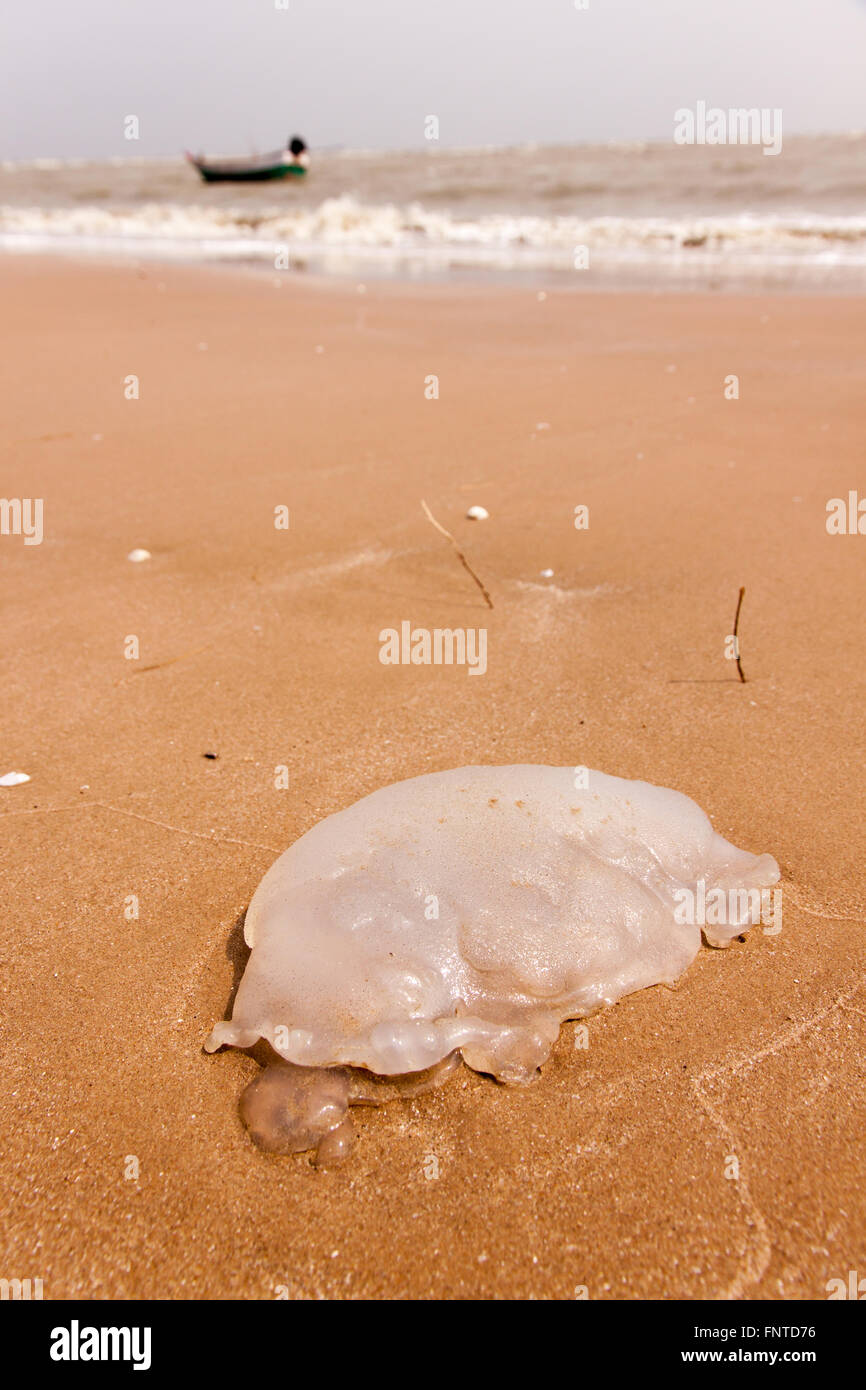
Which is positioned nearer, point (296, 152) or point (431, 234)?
point (431, 234)

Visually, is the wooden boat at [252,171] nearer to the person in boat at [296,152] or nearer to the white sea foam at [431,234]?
the person in boat at [296,152]

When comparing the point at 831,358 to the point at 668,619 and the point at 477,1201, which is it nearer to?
the point at 668,619

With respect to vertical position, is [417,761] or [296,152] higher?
[296,152]

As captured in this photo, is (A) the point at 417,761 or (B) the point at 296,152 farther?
(B) the point at 296,152

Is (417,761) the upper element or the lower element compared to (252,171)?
lower

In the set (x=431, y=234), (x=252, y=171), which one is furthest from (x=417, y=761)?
(x=252, y=171)

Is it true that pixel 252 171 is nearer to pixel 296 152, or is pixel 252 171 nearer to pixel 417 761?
pixel 296 152

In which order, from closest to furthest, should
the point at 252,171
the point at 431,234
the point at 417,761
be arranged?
1. the point at 417,761
2. the point at 431,234
3. the point at 252,171

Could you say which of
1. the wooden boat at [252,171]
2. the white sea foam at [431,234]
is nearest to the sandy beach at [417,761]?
the white sea foam at [431,234]

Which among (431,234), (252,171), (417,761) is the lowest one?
(417,761)

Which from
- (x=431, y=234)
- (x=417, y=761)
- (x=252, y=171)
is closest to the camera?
(x=417, y=761)
